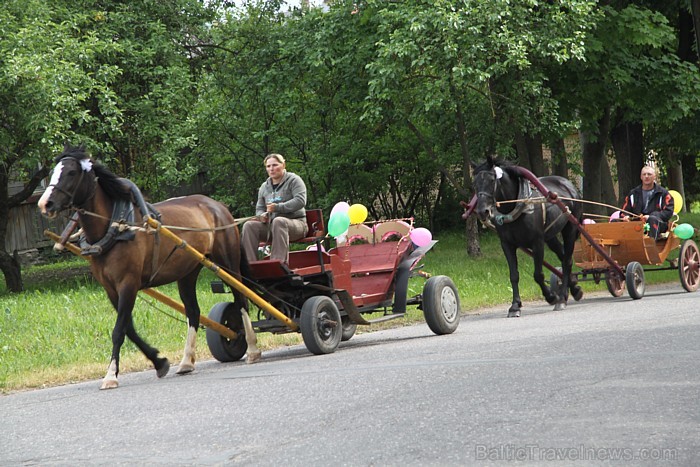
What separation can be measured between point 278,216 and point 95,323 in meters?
4.73

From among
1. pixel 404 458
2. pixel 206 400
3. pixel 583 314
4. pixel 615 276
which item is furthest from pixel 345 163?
pixel 404 458

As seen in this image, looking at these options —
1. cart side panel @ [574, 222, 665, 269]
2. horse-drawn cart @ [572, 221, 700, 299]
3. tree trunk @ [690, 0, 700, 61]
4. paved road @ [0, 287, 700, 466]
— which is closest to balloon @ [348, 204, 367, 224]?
paved road @ [0, 287, 700, 466]

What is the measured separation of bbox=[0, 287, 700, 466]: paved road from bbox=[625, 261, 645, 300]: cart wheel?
5212mm

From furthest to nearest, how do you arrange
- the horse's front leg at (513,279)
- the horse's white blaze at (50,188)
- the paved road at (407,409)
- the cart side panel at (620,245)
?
1. the cart side panel at (620,245)
2. the horse's front leg at (513,279)
3. the horse's white blaze at (50,188)
4. the paved road at (407,409)

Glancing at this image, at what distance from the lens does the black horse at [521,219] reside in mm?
14798

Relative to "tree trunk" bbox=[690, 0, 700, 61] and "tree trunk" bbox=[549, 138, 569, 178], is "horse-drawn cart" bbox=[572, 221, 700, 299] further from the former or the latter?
"tree trunk" bbox=[549, 138, 569, 178]

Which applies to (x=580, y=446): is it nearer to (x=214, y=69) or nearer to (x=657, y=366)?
(x=657, y=366)

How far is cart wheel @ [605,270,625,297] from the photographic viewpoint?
56.3ft

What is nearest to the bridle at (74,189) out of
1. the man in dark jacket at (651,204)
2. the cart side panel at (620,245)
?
the cart side panel at (620,245)

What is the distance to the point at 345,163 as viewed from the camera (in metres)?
26.6

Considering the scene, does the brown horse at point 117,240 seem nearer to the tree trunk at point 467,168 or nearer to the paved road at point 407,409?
the paved road at point 407,409

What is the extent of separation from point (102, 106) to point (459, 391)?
16.8 meters

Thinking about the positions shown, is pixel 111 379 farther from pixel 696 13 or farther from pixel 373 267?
pixel 696 13

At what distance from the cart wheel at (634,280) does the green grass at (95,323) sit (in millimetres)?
2021
